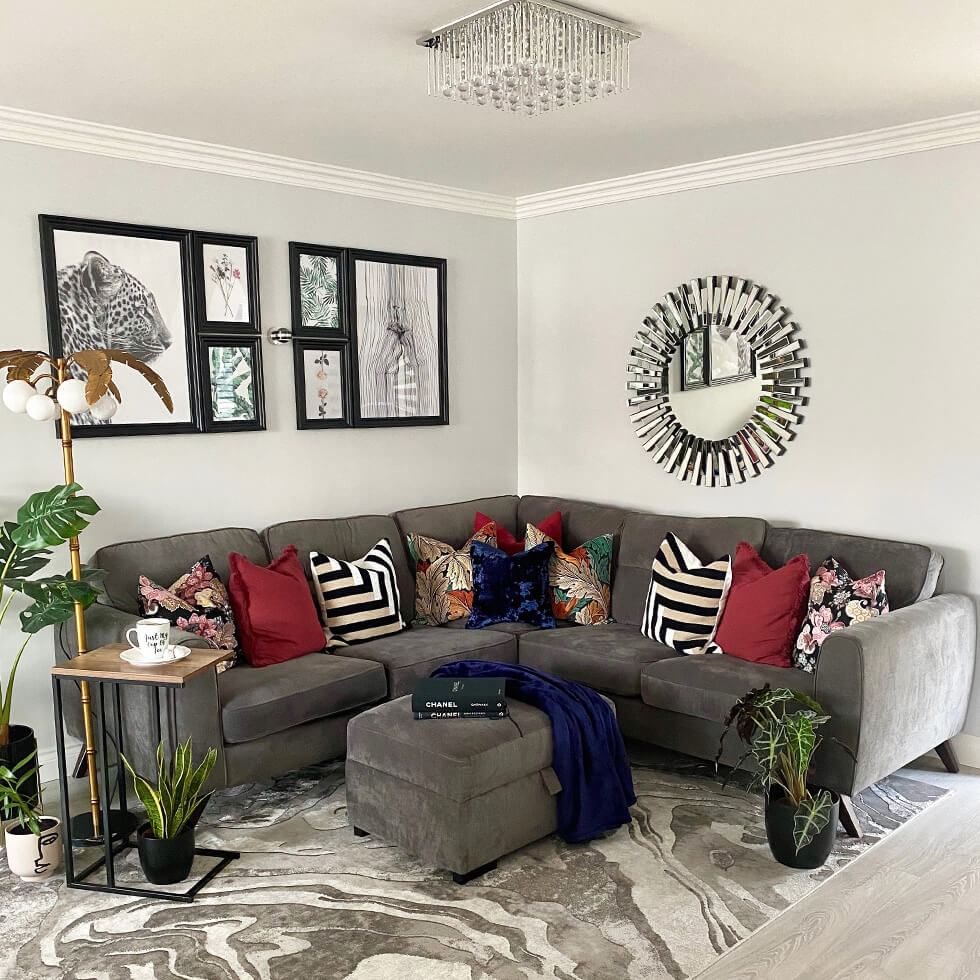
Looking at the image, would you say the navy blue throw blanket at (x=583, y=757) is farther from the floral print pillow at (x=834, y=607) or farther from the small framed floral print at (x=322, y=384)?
the small framed floral print at (x=322, y=384)

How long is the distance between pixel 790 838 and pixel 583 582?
1.67 metres

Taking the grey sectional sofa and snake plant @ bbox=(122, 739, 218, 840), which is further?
the grey sectional sofa

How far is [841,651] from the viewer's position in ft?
10.5

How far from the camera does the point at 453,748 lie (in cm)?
296

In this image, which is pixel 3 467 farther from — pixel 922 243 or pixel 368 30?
pixel 922 243

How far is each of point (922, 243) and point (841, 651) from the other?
177 cm

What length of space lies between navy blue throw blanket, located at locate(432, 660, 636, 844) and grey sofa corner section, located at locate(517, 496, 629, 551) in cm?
144

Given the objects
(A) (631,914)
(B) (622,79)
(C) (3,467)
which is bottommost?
(A) (631,914)

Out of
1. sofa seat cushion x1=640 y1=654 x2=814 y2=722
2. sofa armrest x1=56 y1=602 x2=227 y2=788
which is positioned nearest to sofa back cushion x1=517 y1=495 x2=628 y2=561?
sofa seat cushion x1=640 y1=654 x2=814 y2=722

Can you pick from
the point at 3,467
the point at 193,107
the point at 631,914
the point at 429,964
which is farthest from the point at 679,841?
the point at 193,107

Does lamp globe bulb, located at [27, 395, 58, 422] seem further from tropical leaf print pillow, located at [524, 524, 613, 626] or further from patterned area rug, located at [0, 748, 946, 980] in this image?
tropical leaf print pillow, located at [524, 524, 613, 626]

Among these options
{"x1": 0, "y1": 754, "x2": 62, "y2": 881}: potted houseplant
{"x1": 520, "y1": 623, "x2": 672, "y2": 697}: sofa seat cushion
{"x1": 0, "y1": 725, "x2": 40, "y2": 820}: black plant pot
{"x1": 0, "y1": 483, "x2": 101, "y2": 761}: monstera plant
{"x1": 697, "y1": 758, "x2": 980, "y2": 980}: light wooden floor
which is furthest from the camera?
{"x1": 520, "y1": 623, "x2": 672, "y2": 697}: sofa seat cushion

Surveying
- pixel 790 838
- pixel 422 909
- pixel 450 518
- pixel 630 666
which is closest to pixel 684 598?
pixel 630 666

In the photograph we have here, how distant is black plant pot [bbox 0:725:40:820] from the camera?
3.23 metres
